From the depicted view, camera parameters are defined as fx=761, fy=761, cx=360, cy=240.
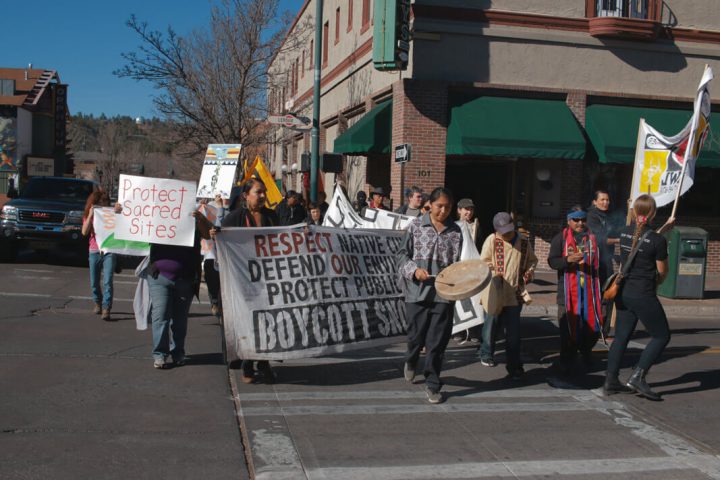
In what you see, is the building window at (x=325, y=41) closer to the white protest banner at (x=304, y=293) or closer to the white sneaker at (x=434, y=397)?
the white protest banner at (x=304, y=293)

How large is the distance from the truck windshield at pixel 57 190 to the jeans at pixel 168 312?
36.3 ft

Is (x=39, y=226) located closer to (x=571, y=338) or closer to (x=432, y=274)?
(x=432, y=274)

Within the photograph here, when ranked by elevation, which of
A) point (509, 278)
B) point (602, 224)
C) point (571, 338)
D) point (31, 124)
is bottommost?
point (571, 338)

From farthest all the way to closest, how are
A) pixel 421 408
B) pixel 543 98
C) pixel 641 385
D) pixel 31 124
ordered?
1. pixel 31 124
2. pixel 543 98
3. pixel 641 385
4. pixel 421 408

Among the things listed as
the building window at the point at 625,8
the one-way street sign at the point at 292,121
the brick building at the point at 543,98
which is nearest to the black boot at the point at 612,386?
the brick building at the point at 543,98

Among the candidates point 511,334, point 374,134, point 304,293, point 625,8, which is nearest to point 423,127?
point 374,134

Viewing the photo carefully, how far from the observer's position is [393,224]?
391 inches

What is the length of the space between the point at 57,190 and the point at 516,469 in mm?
15383

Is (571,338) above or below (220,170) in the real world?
below

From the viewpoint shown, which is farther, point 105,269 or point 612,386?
point 105,269

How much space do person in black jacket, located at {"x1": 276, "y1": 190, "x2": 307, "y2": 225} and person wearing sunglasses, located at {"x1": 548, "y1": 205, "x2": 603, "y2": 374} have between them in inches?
236

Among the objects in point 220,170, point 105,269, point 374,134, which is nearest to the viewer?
point 105,269

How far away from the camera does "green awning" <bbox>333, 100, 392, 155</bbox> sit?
1791 cm

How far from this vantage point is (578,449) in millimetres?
5453
